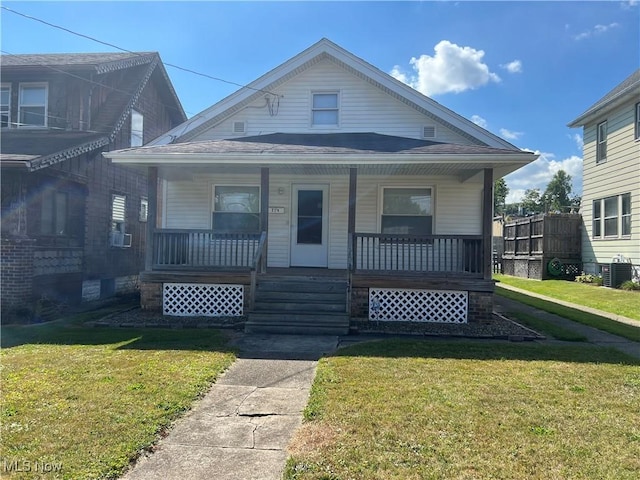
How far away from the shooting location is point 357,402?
162 inches

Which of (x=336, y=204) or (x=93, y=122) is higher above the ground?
(x=93, y=122)

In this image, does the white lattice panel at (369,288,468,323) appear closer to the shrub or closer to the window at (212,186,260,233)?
the window at (212,186,260,233)

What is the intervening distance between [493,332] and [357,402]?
4407 millimetres

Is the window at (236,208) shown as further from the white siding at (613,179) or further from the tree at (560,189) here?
the tree at (560,189)

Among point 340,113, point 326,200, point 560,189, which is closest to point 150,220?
point 326,200

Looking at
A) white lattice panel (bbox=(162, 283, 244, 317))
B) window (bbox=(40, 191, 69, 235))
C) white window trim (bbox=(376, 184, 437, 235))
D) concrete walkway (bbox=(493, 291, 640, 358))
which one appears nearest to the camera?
concrete walkway (bbox=(493, 291, 640, 358))

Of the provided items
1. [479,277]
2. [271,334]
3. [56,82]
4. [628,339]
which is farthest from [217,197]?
[628,339]

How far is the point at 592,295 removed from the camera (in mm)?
12523

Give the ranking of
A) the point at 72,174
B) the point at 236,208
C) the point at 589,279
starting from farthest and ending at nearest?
1. the point at 589,279
2. the point at 236,208
3. the point at 72,174

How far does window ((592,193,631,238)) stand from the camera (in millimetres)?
14106

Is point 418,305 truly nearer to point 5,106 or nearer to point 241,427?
point 241,427

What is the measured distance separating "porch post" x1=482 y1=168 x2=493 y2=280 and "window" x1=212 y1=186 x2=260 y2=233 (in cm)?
536

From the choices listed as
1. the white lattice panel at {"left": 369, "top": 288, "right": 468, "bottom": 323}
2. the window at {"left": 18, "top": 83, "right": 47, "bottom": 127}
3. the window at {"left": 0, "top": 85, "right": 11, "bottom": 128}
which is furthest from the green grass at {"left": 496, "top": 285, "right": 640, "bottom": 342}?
the window at {"left": 0, "top": 85, "right": 11, "bottom": 128}

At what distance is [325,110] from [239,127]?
2266 mm
